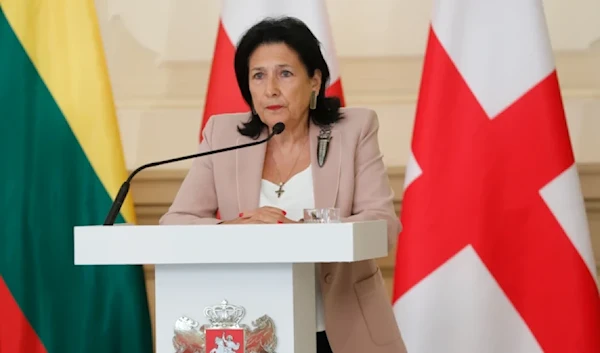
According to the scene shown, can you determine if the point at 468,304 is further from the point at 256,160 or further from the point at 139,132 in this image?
the point at 139,132

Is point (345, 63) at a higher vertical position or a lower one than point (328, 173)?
higher

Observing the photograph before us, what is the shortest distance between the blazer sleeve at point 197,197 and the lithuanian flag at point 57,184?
85cm

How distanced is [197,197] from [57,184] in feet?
3.08

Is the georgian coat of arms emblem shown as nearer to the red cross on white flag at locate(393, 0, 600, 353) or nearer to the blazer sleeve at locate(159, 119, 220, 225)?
the blazer sleeve at locate(159, 119, 220, 225)

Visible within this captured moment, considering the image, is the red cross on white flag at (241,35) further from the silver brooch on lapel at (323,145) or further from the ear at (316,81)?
the silver brooch on lapel at (323,145)

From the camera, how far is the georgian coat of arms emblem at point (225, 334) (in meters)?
1.82

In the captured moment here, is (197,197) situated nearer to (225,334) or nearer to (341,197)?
(341,197)

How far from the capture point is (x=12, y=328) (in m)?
3.08

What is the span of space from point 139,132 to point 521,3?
1.61m

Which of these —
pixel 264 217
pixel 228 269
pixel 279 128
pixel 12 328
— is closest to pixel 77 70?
pixel 12 328

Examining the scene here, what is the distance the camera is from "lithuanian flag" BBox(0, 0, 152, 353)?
3.11 meters

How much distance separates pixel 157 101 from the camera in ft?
12.5

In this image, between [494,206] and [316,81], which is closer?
[316,81]

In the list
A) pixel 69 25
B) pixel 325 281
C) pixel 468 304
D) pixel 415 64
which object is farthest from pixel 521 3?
pixel 69 25
